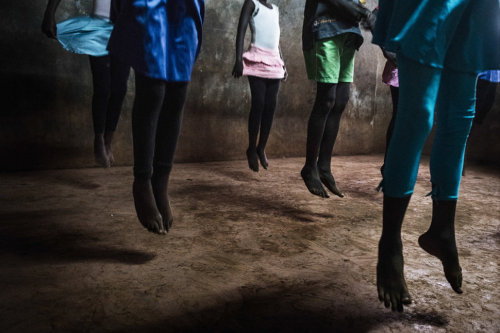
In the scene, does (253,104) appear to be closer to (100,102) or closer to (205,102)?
(205,102)

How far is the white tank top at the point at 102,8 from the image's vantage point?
2961 mm

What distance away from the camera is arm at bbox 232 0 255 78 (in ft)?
11.0

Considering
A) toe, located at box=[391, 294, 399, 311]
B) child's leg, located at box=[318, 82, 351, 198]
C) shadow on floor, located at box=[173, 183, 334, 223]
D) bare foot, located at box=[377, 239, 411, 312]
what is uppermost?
child's leg, located at box=[318, 82, 351, 198]

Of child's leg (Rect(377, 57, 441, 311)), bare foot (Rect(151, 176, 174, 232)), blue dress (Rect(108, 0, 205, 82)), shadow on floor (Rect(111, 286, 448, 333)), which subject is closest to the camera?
shadow on floor (Rect(111, 286, 448, 333))

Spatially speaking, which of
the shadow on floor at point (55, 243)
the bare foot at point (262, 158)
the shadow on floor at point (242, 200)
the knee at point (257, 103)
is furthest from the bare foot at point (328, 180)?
the shadow on floor at point (55, 243)

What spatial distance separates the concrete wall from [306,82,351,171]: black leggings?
167cm

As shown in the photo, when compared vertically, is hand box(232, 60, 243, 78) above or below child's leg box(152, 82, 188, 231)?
above

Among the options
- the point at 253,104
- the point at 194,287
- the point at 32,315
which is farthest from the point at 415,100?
the point at 253,104

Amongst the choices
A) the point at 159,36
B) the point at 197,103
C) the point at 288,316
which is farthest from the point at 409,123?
the point at 197,103

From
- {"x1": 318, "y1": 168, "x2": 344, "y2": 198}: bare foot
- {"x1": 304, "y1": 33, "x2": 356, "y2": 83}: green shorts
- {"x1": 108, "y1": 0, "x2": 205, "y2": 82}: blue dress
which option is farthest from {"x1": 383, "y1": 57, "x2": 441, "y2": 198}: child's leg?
{"x1": 318, "y1": 168, "x2": 344, "y2": 198}: bare foot

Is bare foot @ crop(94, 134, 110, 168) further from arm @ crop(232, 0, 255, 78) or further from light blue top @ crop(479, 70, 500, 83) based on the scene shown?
light blue top @ crop(479, 70, 500, 83)

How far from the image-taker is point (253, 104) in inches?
140

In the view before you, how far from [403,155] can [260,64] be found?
2.41 m

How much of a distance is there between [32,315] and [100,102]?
2.23m
